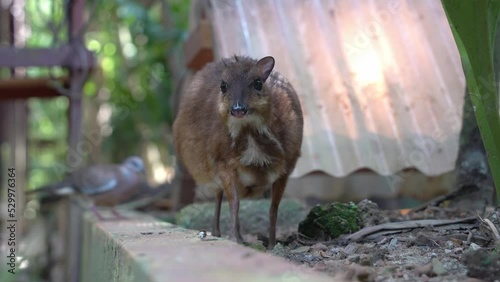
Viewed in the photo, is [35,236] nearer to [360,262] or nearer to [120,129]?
[120,129]

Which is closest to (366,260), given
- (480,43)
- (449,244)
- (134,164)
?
(449,244)

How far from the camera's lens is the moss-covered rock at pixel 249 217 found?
18.4 feet

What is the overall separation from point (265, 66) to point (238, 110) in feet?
1.37

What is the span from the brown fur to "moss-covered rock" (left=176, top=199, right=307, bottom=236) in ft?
3.44

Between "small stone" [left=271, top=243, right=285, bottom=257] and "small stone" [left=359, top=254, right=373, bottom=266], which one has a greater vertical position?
"small stone" [left=359, top=254, right=373, bottom=266]

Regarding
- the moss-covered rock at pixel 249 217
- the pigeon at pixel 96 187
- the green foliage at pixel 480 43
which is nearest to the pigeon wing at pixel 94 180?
the pigeon at pixel 96 187

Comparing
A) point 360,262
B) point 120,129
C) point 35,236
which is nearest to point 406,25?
point 360,262

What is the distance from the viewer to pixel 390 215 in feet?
16.5

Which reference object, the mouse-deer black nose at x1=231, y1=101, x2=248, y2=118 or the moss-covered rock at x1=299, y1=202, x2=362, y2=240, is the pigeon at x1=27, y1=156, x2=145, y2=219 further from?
the mouse-deer black nose at x1=231, y1=101, x2=248, y2=118

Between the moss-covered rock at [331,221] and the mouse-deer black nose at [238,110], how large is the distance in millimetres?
870

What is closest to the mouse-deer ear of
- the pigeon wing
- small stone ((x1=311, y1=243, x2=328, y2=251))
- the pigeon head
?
small stone ((x1=311, y1=243, x2=328, y2=251))

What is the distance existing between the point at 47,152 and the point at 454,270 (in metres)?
18.1

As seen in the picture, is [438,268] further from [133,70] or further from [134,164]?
[133,70]

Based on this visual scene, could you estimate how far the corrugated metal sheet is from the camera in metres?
5.75
